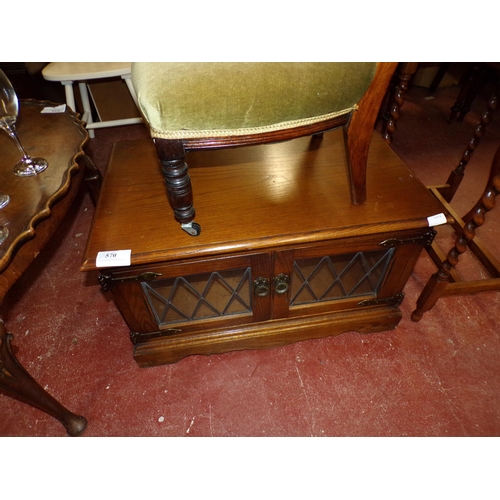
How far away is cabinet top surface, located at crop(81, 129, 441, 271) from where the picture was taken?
2.32 feet

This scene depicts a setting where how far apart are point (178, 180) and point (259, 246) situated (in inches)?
8.7

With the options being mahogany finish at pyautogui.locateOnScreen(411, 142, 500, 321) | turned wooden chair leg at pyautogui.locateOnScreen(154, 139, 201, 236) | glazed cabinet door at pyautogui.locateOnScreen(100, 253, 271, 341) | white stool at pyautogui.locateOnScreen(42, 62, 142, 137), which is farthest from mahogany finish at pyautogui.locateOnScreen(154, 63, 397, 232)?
white stool at pyautogui.locateOnScreen(42, 62, 142, 137)

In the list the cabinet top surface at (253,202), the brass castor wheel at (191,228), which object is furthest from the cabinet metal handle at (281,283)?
the brass castor wheel at (191,228)

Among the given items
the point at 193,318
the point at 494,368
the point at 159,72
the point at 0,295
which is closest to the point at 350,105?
the point at 159,72

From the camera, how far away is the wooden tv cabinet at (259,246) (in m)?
0.72

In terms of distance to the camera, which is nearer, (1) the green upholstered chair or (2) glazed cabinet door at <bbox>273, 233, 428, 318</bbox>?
(1) the green upholstered chair

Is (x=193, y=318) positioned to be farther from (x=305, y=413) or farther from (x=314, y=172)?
(x=314, y=172)

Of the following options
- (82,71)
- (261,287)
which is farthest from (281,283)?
(82,71)

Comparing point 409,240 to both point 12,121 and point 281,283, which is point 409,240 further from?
point 12,121

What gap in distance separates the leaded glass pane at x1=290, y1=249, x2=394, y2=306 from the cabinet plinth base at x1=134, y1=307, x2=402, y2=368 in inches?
3.0

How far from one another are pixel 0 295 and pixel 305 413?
0.77 m

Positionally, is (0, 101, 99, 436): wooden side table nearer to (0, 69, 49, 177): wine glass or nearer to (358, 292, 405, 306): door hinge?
(0, 69, 49, 177): wine glass

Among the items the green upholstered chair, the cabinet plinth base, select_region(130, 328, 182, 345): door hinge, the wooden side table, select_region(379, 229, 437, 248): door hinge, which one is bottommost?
the cabinet plinth base

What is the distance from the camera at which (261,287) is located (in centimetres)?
82
